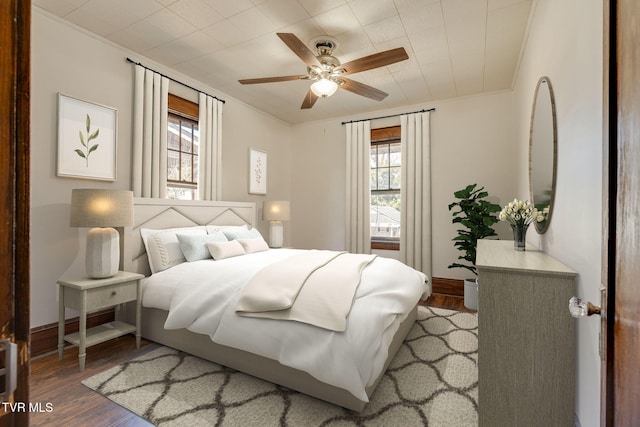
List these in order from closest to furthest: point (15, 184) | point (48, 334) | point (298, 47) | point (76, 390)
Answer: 1. point (15, 184)
2. point (76, 390)
3. point (298, 47)
4. point (48, 334)

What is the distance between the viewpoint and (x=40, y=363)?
2.33 meters

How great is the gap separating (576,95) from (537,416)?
156 centimetres

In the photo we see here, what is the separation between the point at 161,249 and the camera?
9.68 ft

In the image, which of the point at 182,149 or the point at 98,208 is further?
the point at 182,149

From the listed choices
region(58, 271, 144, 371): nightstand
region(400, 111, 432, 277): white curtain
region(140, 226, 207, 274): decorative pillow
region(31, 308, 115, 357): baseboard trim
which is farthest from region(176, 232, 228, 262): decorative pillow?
region(400, 111, 432, 277): white curtain

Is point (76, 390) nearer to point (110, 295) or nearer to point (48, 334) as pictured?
point (110, 295)

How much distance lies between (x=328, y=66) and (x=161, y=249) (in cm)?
235

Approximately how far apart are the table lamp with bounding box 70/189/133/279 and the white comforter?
0.37 metres

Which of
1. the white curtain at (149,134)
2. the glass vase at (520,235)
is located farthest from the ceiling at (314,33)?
the glass vase at (520,235)

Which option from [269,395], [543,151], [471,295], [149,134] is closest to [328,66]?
[543,151]

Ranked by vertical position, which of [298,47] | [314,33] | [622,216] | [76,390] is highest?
[314,33]

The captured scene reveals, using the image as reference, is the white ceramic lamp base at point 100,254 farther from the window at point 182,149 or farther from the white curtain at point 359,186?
the white curtain at point 359,186

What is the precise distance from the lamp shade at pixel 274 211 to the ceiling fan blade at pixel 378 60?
238cm

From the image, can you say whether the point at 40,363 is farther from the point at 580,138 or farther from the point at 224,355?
the point at 580,138
